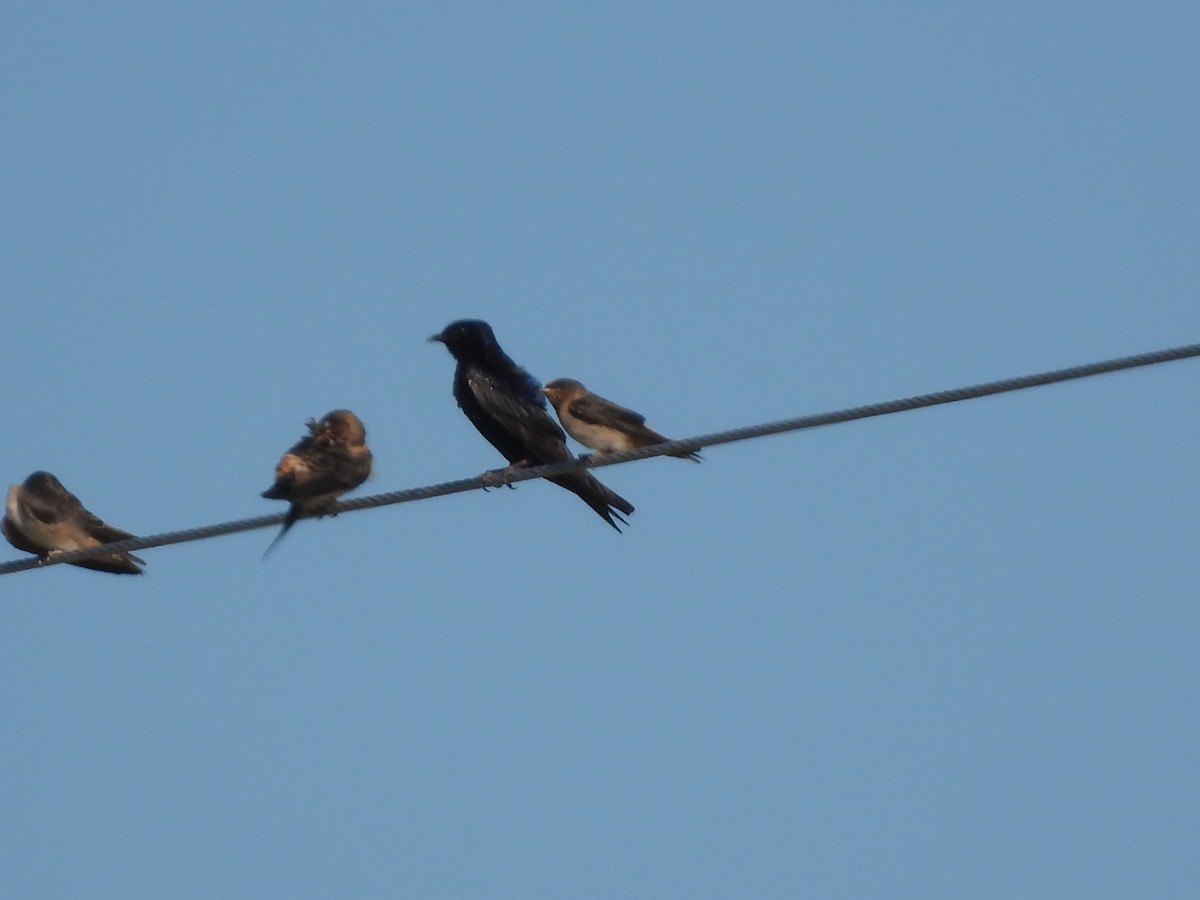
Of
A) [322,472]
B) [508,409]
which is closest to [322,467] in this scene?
[322,472]

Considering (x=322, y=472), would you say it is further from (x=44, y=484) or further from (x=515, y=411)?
(x=44, y=484)

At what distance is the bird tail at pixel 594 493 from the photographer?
10211mm

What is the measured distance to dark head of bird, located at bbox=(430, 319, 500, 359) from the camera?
37.0ft

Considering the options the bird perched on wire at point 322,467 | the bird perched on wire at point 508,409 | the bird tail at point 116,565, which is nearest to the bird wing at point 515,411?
the bird perched on wire at point 508,409

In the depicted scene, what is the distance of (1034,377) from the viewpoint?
730 centimetres

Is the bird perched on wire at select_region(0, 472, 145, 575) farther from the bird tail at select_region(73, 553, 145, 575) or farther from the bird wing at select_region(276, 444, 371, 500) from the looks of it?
the bird wing at select_region(276, 444, 371, 500)

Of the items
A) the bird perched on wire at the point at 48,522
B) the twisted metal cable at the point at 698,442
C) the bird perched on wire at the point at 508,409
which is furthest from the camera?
the bird perched on wire at the point at 48,522

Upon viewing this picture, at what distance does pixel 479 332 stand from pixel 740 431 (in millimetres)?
3709

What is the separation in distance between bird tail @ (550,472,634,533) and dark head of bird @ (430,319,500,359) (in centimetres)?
122

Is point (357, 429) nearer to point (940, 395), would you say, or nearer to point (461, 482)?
point (461, 482)

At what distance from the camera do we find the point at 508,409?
35.6ft

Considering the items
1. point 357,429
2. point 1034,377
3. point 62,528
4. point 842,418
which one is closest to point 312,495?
point 357,429

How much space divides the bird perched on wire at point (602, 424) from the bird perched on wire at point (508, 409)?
106mm

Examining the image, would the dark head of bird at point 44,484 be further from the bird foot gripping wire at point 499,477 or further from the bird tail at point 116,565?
the bird foot gripping wire at point 499,477
